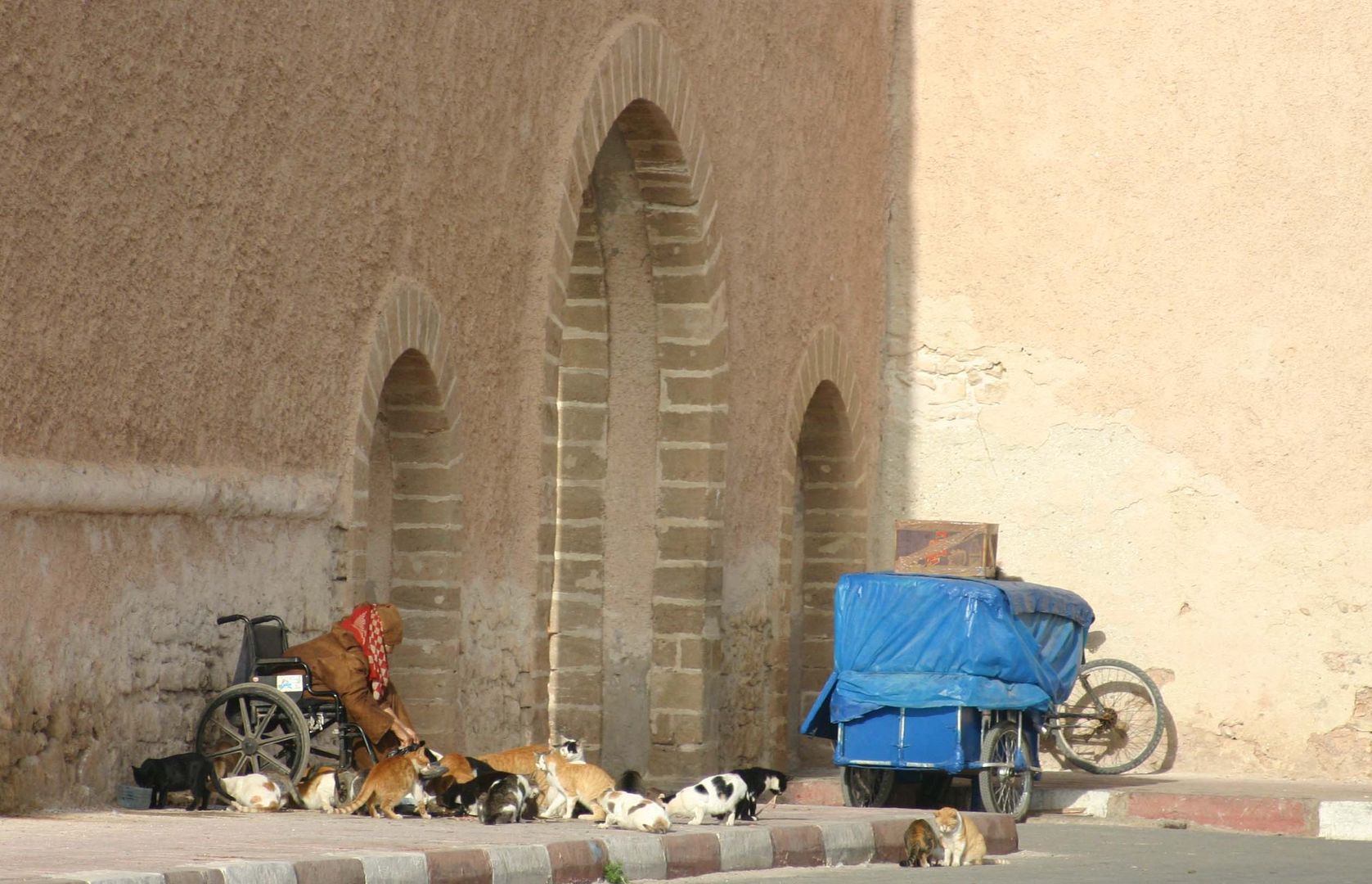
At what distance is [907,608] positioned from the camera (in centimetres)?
1097

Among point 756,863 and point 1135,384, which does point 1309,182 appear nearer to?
point 1135,384

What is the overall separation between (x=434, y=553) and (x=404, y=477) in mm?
350

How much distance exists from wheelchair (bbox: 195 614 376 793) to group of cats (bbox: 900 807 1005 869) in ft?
6.95

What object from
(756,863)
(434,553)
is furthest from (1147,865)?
(434,553)

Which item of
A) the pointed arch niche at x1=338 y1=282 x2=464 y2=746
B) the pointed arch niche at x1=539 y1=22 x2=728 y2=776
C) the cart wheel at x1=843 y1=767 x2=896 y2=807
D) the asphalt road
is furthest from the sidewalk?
the pointed arch niche at x1=338 y1=282 x2=464 y2=746

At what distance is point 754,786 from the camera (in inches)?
321

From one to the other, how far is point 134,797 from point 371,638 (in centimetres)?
119

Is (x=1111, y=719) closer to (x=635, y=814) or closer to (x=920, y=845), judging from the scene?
(x=920, y=845)

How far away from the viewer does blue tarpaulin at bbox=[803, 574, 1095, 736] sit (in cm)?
1078

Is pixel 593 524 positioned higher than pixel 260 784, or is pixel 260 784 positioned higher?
pixel 593 524

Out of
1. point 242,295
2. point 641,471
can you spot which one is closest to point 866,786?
point 641,471

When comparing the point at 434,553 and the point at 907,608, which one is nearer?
the point at 434,553

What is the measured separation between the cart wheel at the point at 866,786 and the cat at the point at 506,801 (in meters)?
3.78

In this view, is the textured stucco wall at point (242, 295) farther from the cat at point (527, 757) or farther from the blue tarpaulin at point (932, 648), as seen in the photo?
the blue tarpaulin at point (932, 648)
